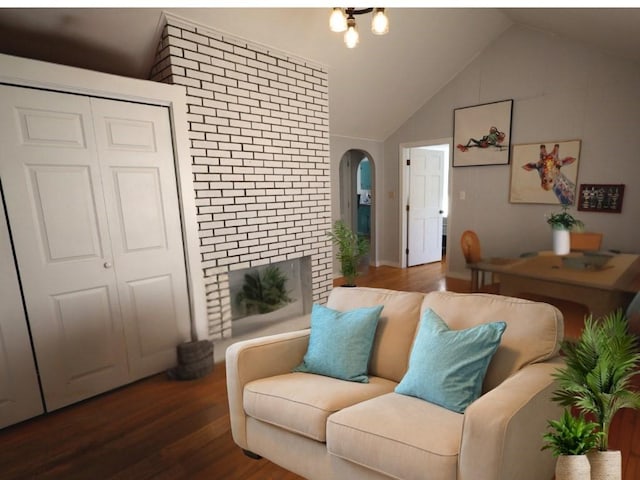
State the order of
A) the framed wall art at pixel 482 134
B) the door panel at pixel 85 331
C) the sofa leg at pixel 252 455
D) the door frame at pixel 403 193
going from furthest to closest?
the door frame at pixel 403 193
the framed wall art at pixel 482 134
the door panel at pixel 85 331
the sofa leg at pixel 252 455

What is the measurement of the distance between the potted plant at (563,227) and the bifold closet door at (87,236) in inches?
156

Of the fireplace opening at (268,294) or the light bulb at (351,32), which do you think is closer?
the light bulb at (351,32)

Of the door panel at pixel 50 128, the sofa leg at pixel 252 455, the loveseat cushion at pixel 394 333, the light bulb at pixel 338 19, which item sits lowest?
the sofa leg at pixel 252 455

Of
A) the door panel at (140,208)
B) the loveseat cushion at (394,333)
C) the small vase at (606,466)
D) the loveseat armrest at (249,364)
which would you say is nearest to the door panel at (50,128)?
the door panel at (140,208)

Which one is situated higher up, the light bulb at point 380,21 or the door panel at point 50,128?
the light bulb at point 380,21

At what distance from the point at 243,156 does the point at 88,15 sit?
1.31 meters

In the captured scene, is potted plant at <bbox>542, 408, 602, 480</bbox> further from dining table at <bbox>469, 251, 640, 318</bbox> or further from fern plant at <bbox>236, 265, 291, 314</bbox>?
fern plant at <bbox>236, 265, 291, 314</bbox>

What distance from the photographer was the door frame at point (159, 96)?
1.95m

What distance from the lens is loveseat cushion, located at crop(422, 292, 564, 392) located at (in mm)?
1450

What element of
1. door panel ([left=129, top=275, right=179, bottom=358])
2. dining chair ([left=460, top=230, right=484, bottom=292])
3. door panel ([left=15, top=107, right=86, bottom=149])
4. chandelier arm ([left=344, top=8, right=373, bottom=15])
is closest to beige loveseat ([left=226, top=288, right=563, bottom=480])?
door panel ([left=129, top=275, right=179, bottom=358])

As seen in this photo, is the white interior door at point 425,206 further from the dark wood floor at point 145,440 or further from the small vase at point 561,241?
the dark wood floor at point 145,440

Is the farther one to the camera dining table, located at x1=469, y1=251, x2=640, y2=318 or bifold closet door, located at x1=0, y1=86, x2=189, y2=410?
dining table, located at x1=469, y1=251, x2=640, y2=318

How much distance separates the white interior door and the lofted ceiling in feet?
2.92

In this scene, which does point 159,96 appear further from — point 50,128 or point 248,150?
point 248,150
